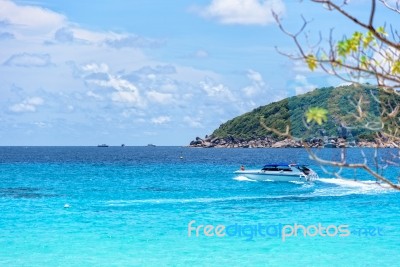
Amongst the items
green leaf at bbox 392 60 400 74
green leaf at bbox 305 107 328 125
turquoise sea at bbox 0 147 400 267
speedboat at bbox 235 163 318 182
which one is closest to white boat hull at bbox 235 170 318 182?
speedboat at bbox 235 163 318 182

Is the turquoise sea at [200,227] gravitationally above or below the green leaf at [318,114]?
below

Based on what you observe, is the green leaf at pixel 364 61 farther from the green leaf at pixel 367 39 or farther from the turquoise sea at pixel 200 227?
the turquoise sea at pixel 200 227

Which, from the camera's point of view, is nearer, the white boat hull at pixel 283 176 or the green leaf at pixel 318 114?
the green leaf at pixel 318 114

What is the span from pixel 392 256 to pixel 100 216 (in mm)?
15433

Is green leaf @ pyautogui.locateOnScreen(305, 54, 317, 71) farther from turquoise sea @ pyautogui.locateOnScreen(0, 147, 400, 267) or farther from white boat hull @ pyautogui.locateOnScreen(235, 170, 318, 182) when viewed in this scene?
white boat hull @ pyautogui.locateOnScreen(235, 170, 318, 182)

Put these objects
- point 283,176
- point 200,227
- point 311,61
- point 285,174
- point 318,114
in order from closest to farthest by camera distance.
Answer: point 318,114, point 311,61, point 200,227, point 285,174, point 283,176

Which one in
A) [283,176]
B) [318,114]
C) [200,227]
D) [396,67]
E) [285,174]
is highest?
[396,67]

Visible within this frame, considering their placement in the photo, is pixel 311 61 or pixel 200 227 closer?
pixel 311 61

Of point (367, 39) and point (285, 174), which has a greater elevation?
point (367, 39)

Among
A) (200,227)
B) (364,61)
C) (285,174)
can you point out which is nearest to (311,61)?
(364,61)

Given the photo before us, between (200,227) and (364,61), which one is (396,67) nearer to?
(364,61)

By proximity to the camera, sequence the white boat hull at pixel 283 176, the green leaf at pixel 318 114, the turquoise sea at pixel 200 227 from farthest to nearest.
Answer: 1. the white boat hull at pixel 283 176
2. the turquoise sea at pixel 200 227
3. the green leaf at pixel 318 114

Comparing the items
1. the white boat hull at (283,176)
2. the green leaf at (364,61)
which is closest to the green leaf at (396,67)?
the green leaf at (364,61)

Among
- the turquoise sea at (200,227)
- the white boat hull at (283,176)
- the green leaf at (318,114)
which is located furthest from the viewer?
the white boat hull at (283,176)
